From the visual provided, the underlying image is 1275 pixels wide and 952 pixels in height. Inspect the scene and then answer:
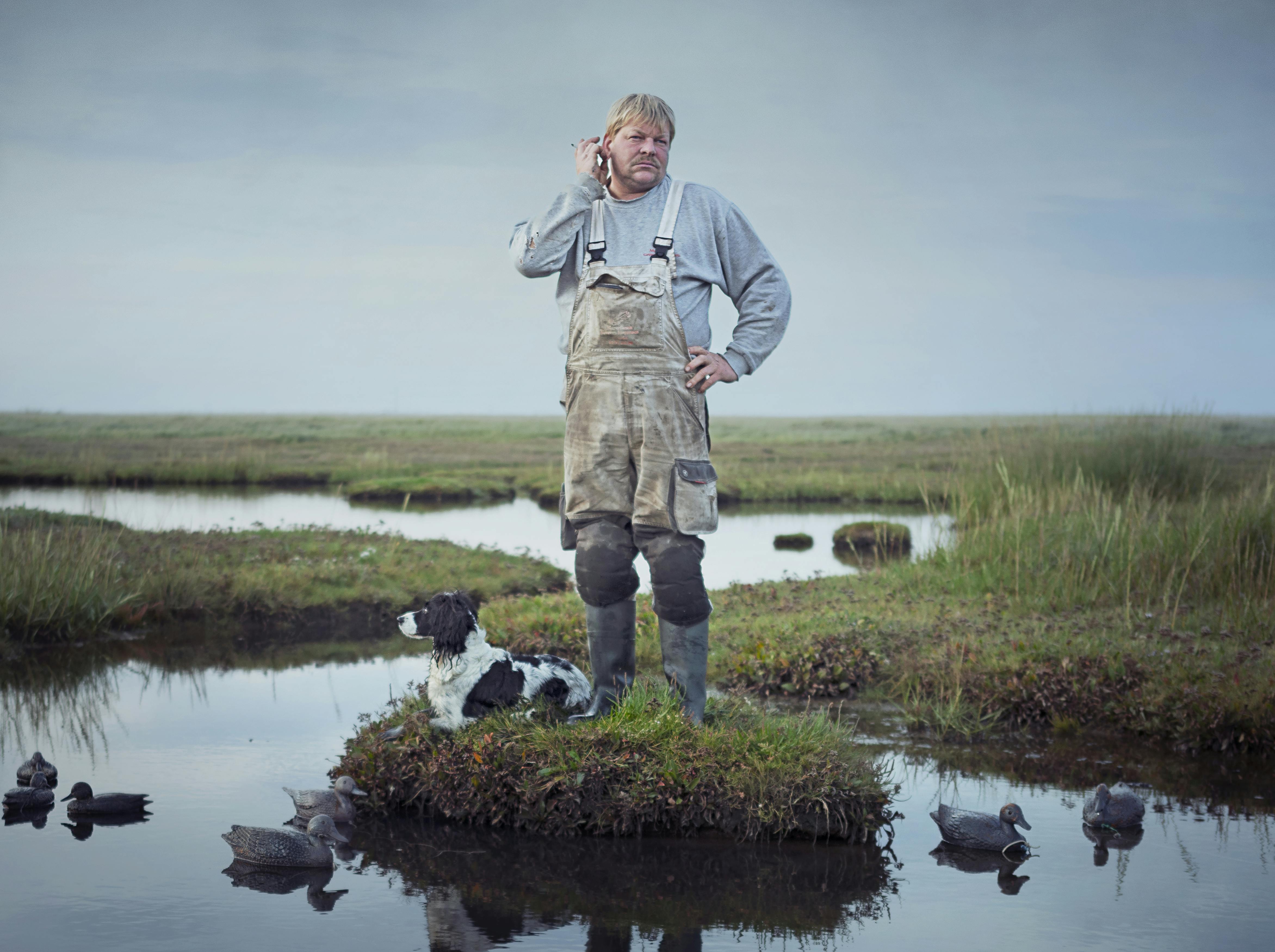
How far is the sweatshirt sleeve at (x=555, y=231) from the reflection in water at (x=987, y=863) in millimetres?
3392

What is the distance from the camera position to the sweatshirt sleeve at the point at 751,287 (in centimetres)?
573

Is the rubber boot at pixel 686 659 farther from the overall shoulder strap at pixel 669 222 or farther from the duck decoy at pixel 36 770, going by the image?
the duck decoy at pixel 36 770

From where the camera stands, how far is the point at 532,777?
17.1 feet

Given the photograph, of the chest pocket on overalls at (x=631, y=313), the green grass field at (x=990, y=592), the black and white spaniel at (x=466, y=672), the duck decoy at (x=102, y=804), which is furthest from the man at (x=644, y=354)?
the green grass field at (x=990, y=592)

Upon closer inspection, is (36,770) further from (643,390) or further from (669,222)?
Result: (669,222)

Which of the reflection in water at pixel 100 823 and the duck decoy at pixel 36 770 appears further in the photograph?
the duck decoy at pixel 36 770

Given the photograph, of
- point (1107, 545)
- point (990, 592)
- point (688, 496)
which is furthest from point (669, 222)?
point (1107, 545)

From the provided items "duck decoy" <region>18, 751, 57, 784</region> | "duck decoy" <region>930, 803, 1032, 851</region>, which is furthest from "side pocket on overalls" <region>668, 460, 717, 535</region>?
"duck decoy" <region>18, 751, 57, 784</region>

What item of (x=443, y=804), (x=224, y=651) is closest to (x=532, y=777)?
(x=443, y=804)

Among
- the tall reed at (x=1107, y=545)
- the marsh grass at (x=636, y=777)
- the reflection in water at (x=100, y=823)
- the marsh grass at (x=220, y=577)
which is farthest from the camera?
the tall reed at (x=1107, y=545)

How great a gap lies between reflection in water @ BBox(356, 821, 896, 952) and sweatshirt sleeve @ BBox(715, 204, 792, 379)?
245 cm

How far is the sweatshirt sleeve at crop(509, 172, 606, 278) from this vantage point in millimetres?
5414

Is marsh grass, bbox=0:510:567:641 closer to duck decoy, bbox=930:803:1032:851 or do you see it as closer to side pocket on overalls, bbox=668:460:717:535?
side pocket on overalls, bbox=668:460:717:535

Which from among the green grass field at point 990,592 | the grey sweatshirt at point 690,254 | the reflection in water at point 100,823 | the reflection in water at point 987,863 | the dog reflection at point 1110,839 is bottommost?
the reflection in water at point 100,823
